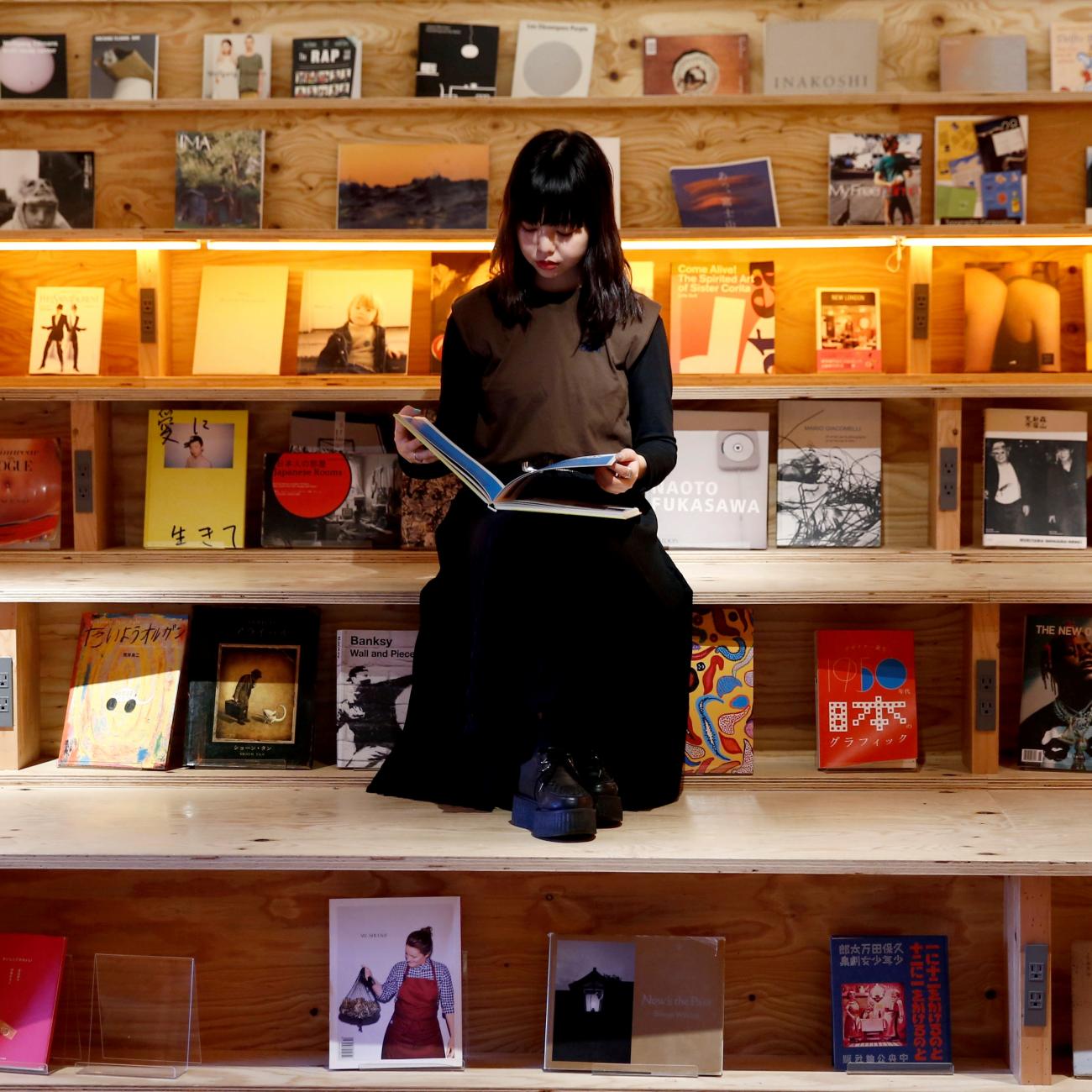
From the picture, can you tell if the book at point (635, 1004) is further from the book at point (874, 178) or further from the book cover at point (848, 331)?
the book at point (874, 178)

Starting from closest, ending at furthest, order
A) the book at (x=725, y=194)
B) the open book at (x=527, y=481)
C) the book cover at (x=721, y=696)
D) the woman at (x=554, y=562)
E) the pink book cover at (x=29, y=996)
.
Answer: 1. the open book at (x=527, y=481)
2. the woman at (x=554, y=562)
3. the pink book cover at (x=29, y=996)
4. the book cover at (x=721, y=696)
5. the book at (x=725, y=194)

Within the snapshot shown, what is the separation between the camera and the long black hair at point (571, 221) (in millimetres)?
2080

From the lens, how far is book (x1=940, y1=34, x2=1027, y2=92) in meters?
2.53

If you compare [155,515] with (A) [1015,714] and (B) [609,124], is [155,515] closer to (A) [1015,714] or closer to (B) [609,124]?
(B) [609,124]

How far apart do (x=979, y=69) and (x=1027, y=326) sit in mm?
518

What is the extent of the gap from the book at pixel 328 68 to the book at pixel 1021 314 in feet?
4.37

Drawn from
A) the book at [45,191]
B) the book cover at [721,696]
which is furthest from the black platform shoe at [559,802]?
the book at [45,191]

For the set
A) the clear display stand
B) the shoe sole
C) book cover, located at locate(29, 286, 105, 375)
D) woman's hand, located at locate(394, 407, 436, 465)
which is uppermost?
book cover, located at locate(29, 286, 105, 375)

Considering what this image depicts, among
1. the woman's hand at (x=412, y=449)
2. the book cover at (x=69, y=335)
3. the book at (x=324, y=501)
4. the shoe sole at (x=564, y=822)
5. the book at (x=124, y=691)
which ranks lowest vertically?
the shoe sole at (x=564, y=822)

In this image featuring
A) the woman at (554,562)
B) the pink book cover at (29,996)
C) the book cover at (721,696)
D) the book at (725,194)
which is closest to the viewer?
the woman at (554,562)

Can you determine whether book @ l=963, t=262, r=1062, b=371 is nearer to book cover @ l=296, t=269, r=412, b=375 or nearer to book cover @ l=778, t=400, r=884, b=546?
book cover @ l=778, t=400, r=884, b=546

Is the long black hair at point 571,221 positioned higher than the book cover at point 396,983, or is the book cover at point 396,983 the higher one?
the long black hair at point 571,221

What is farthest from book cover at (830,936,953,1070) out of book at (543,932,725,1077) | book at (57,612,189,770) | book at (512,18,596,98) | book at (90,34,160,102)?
book at (90,34,160,102)

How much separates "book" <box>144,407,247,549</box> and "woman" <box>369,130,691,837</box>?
0.56m
